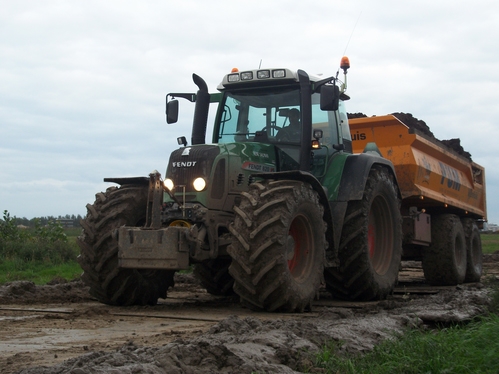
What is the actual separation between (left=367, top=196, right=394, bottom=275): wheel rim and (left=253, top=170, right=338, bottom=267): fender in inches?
57.0

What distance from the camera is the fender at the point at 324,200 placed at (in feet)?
26.4

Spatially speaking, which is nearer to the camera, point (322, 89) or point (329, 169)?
point (322, 89)

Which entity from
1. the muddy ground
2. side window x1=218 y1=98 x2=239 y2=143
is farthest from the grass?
side window x1=218 y1=98 x2=239 y2=143

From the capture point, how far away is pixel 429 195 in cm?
1216

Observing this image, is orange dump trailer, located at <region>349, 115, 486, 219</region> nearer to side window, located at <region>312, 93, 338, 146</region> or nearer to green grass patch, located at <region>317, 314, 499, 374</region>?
side window, located at <region>312, 93, 338, 146</region>

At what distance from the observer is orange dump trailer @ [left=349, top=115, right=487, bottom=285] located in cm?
1201

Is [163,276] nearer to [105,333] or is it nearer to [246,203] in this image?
[246,203]

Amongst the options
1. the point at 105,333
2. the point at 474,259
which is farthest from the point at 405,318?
the point at 474,259

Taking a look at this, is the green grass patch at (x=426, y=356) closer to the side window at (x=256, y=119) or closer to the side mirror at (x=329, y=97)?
the side mirror at (x=329, y=97)

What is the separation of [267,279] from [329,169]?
8.33 ft

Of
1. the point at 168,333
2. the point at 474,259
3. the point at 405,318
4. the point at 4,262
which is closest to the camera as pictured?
the point at 168,333

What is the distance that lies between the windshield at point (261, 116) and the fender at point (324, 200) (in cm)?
87

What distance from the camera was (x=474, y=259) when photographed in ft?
48.3

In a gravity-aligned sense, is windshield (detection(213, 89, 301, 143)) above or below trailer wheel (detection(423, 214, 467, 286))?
above
